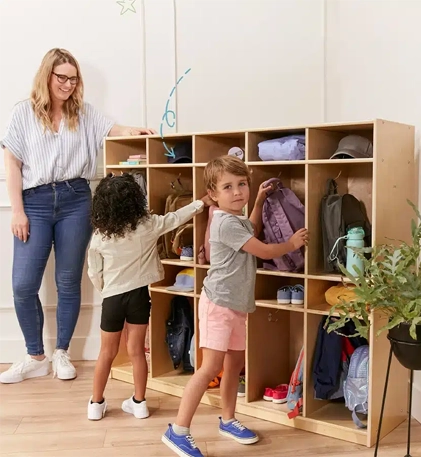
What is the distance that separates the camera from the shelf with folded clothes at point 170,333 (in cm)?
318

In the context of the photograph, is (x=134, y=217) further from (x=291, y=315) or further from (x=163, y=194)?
(x=291, y=315)

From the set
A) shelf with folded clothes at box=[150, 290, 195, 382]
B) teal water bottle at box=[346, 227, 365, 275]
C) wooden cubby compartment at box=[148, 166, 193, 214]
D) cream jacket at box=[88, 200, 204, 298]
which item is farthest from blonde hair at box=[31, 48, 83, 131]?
teal water bottle at box=[346, 227, 365, 275]

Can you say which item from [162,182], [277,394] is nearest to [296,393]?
[277,394]

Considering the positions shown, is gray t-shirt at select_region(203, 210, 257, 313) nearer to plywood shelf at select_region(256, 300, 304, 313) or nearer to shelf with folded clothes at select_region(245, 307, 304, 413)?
plywood shelf at select_region(256, 300, 304, 313)

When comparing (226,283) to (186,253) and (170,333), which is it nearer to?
(186,253)

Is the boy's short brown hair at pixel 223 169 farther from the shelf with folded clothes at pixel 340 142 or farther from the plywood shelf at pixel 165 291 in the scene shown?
the plywood shelf at pixel 165 291

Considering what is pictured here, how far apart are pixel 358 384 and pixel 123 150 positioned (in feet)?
5.58

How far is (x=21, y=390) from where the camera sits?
319cm

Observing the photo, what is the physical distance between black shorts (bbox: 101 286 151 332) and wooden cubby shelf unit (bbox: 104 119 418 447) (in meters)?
0.33

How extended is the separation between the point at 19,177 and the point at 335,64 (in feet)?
5.82

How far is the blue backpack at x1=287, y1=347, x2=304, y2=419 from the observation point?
2.63 meters

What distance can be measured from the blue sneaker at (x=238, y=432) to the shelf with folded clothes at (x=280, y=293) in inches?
20.6

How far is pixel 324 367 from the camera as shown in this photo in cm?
264

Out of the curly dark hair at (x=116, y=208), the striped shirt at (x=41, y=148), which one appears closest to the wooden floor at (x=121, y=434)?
the curly dark hair at (x=116, y=208)
